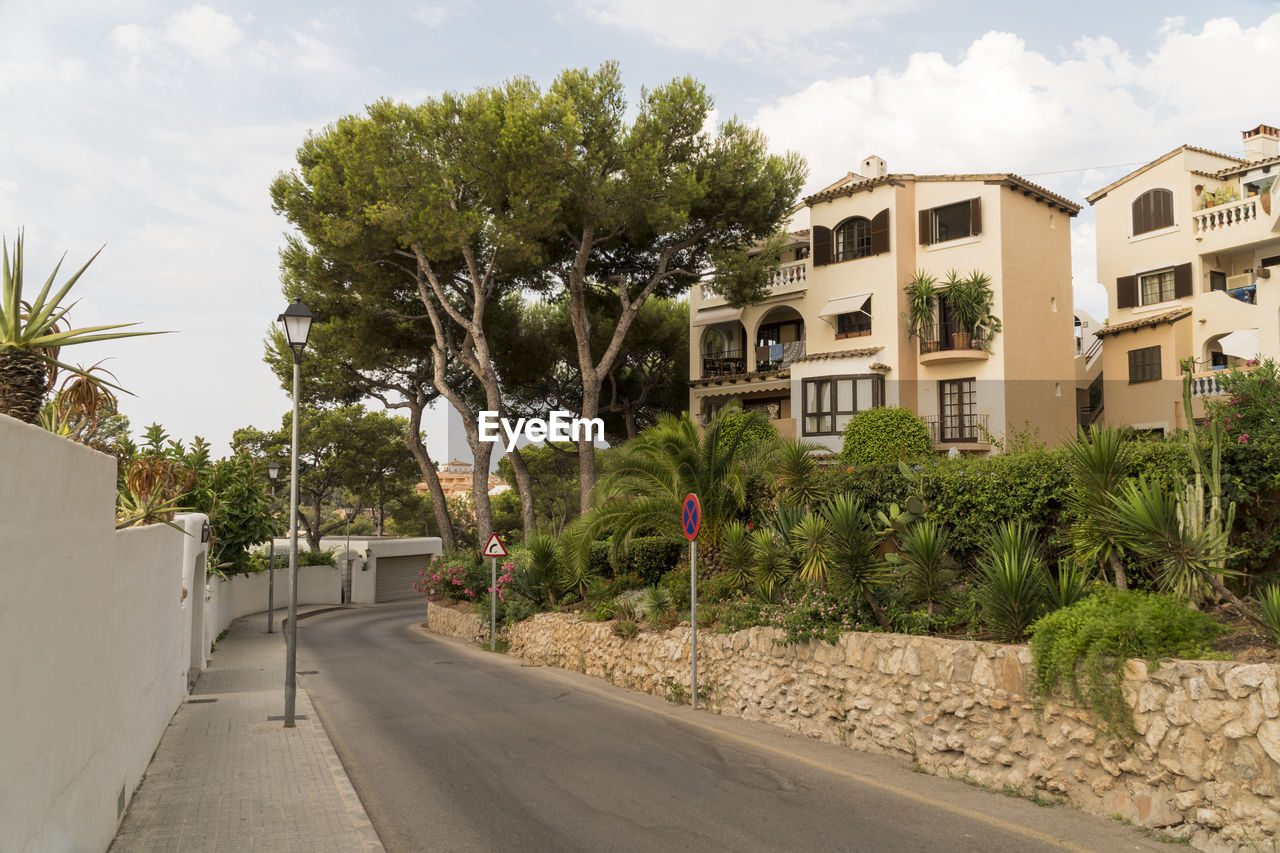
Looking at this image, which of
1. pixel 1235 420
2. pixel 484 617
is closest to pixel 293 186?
pixel 484 617

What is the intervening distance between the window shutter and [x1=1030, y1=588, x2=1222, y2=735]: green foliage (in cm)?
2791

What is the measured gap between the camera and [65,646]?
550 cm

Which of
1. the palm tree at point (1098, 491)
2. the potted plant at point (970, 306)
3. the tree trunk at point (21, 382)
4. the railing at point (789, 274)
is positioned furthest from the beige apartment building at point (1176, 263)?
the tree trunk at point (21, 382)

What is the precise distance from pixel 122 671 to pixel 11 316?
A: 11.0 feet

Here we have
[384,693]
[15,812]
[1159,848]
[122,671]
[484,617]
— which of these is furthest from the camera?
[484,617]

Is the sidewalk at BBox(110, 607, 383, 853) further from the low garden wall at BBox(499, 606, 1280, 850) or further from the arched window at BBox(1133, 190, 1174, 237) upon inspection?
the arched window at BBox(1133, 190, 1174, 237)

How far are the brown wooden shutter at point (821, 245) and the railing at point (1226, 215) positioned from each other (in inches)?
499

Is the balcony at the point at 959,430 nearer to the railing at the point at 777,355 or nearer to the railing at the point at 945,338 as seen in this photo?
the railing at the point at 945,338

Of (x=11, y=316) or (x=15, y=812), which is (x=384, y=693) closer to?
(x=11, y=316)

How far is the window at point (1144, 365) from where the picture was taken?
31.5 meters

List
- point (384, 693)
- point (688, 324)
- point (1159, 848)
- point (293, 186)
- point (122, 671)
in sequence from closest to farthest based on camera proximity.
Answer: point (1159, 848), point (122, 671), point (384, 693), point (293, 186), point (688, 324)

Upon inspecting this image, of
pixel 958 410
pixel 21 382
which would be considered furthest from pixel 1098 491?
pixel 958 410

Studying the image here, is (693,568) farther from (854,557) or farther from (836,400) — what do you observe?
(836,400)

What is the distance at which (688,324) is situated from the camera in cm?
4328
